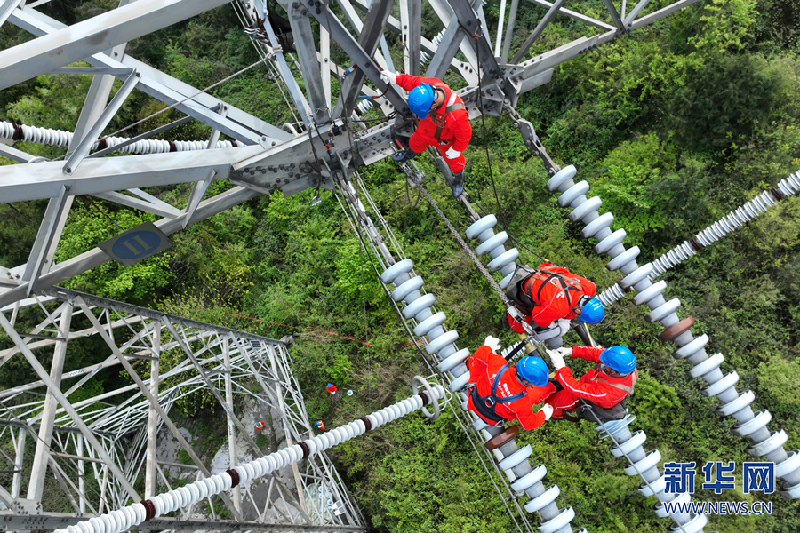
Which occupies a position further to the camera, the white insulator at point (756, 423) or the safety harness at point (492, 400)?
the white insulator at point (756, 423)

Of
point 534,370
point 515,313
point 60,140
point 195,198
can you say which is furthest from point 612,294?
point 60,140

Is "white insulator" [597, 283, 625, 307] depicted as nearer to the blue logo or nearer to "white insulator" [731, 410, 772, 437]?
"white insulator" [731, 410, 772, 437]

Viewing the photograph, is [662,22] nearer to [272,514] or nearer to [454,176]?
[454,176]

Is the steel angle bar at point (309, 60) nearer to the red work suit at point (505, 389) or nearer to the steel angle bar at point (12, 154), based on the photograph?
the red work suit at point (505, 389)

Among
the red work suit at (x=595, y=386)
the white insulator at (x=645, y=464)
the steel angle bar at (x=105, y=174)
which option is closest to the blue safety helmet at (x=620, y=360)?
the red work suit at (x=595, y=386)

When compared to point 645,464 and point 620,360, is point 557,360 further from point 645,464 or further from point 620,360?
point 645,464

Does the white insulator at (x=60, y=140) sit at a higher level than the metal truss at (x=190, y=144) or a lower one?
higher

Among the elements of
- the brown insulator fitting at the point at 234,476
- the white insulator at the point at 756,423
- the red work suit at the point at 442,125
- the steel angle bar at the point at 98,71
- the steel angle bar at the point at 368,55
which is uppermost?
the steel angle bar at the point at 98,71

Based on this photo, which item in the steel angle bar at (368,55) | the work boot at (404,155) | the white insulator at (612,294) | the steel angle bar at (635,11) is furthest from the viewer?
the steel angle bar at (635,11)
